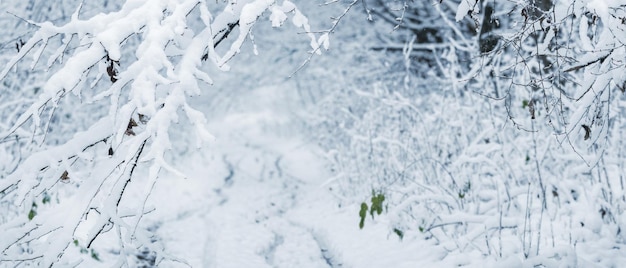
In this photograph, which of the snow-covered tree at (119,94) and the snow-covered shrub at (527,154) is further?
the snow-covered shrub at (527,154)

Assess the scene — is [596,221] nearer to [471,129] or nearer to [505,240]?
[505,240]

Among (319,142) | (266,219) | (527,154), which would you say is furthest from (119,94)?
(319,142)

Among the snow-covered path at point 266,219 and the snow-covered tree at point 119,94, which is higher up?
the snow-covered tree at point 119,94

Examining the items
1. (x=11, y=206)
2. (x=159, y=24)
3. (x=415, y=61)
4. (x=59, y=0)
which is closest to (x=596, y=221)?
(x=159, y=24)

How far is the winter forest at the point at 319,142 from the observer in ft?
7.38

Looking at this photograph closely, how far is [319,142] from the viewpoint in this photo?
1426cm

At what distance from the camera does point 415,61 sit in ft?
41.9

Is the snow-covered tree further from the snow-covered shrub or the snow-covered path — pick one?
the snow-covered path

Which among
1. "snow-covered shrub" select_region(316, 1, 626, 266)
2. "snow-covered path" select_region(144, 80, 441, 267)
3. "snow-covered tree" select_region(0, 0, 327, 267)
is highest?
"snow-covered tree" select_region(0, 0, 327, 267)

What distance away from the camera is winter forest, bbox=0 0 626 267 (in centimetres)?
225

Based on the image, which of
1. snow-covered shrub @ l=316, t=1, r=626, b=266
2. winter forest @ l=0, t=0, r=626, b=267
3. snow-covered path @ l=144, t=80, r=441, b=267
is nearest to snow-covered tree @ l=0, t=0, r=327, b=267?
winter forest @ l=0, t=0, r=626, b=267

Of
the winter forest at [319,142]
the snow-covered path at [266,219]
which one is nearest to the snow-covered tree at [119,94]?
the winter forest at [319,142]

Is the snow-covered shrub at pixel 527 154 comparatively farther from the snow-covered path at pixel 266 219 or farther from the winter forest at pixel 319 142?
the snow-covered path at pixel 266 219

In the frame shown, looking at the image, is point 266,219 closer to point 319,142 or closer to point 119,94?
point 319,142
